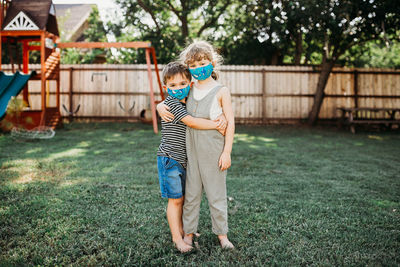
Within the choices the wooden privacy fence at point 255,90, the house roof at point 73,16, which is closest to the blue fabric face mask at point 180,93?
the wooden privacy fence at point 255,90

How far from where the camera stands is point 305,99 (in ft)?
38.2

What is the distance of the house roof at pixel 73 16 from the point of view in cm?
2082

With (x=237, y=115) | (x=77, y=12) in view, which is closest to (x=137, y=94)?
(x=237, y=115)

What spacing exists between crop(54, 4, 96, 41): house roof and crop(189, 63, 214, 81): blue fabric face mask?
1980cm

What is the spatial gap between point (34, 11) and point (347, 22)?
874cm

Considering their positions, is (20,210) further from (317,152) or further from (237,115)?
(237,115)

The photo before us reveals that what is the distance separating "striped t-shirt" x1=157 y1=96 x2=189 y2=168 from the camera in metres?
2.21

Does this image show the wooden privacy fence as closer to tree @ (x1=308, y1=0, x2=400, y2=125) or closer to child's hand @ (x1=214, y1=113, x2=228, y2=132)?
tree @ (x1=308, y1=0, x2=400, y2=125)

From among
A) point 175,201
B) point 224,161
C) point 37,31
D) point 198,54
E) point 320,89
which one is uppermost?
point 37,31

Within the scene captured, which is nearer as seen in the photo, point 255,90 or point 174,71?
point 174,71

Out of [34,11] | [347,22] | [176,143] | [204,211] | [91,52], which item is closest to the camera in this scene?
[176,143]

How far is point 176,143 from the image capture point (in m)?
2.27

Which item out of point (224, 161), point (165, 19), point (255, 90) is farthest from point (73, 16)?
point (224, 161)

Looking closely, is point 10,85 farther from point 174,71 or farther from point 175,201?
point 175,201
